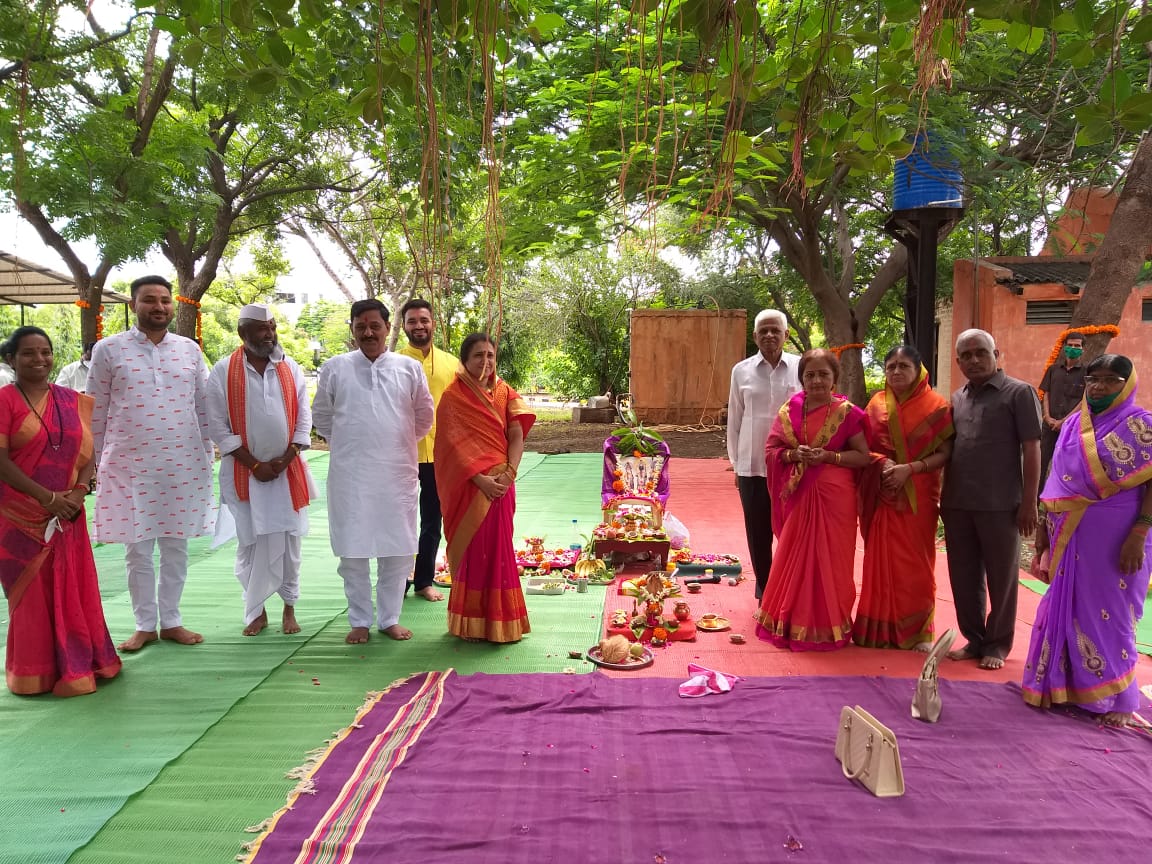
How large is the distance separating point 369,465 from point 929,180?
5.57 meters

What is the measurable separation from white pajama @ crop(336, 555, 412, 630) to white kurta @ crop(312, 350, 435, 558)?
113 mm

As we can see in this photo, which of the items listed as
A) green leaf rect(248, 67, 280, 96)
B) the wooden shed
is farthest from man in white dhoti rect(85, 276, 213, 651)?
the wooden shed

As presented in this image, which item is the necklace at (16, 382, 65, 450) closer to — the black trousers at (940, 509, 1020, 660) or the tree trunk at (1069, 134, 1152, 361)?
the black trousers at (940, 509, 1020, 660)

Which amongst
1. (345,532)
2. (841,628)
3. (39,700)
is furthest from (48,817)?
(841,628)

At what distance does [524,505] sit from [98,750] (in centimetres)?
570

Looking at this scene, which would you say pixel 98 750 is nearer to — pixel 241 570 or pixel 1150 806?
pixel 241 570

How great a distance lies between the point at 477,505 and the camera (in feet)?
13.6

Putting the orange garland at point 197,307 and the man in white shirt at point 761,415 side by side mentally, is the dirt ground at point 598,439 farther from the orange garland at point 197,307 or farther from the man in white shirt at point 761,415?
the man in white shirt at point 761,415

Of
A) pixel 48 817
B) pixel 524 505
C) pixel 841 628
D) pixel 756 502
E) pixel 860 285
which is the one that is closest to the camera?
pixel 48 817

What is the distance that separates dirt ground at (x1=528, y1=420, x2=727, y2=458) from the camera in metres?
13.2

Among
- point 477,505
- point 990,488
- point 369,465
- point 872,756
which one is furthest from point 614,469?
point 872,756

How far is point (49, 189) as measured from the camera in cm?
661

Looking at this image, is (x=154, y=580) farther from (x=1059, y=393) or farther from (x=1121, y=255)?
(x=1059, y=393)

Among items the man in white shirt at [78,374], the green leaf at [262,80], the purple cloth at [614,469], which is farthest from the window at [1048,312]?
the man in white shirt at [78,374]
